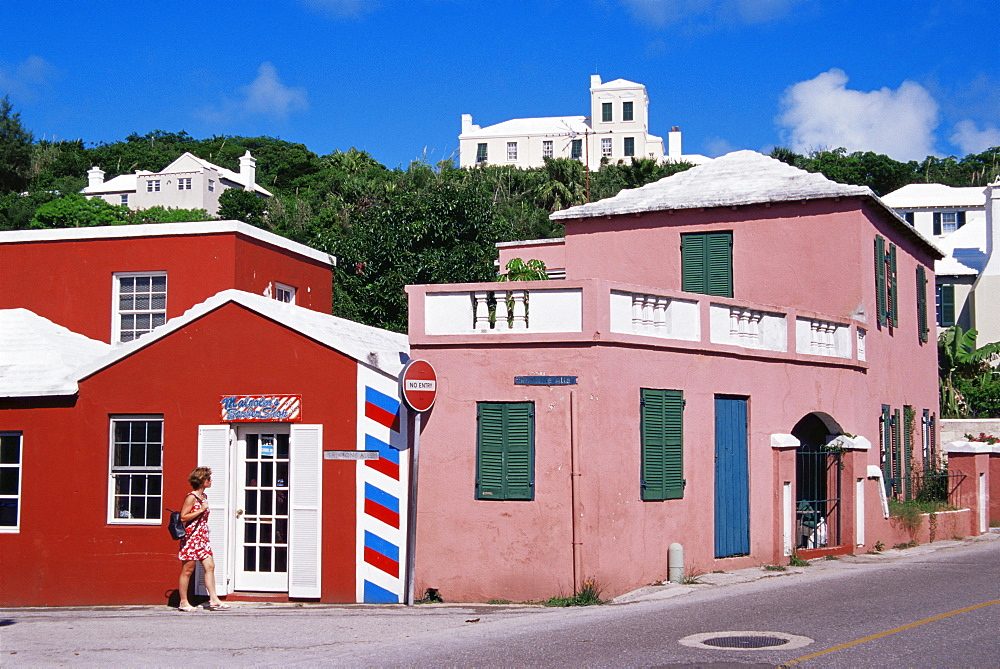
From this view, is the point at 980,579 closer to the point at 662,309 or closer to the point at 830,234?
the point at 662,309

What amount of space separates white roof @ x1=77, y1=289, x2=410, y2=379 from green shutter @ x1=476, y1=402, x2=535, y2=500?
1461mm

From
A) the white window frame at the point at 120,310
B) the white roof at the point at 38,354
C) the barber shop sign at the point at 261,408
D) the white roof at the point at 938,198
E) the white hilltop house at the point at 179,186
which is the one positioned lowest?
the barber shop sign at the point at 261,408

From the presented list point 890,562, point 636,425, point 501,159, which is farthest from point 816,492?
point 501,159

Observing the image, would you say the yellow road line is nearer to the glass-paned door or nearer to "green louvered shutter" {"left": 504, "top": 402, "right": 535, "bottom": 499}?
"green louvered shutter" {"left": 504, "top": 402, "right": 535, "bottom": 499}

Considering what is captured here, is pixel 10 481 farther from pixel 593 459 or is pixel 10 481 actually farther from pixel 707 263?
pixel 707 263

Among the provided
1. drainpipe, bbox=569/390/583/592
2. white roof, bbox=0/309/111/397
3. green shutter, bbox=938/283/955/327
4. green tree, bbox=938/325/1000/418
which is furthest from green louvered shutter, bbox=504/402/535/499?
green shutter, bbox=938/283/955/327

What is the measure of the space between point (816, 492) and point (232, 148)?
86.4 metres

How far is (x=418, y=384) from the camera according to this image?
43.6ft

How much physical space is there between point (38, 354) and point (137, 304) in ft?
8.32

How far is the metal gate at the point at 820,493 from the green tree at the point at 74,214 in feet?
173

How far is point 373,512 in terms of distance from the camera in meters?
13.6

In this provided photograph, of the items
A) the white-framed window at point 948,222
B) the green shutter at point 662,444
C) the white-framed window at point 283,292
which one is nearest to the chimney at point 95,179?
the white-framed window at point 948,222

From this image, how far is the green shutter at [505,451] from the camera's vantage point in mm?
13406

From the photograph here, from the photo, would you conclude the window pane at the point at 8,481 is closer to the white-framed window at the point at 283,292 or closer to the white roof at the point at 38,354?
the white roof at the point at 38,354
